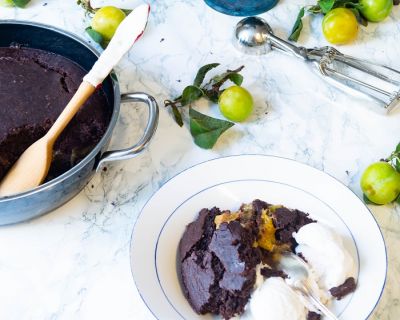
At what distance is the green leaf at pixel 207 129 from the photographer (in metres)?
1.33

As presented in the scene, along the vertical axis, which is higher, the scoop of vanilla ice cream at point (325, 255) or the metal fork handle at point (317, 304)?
the scoop of vanilla ice cream at point (325, 255)

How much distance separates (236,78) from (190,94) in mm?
132

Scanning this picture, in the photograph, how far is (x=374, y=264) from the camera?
3.47 ft

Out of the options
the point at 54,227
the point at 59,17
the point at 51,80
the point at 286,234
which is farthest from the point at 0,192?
the point at 59,17

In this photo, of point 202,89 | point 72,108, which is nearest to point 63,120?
point 72,108

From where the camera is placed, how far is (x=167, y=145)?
53.7 inches

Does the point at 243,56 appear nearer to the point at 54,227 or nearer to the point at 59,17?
the point at 59,17

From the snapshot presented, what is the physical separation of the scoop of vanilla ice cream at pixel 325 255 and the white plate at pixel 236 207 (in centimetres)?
4

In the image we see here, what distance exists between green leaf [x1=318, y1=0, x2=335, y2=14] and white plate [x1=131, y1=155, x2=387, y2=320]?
60 centimetres

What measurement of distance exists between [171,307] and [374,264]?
392 mm

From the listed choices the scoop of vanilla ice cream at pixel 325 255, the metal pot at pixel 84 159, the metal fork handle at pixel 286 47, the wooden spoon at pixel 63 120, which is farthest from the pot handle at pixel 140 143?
the metal fork handle at pixel 286 47

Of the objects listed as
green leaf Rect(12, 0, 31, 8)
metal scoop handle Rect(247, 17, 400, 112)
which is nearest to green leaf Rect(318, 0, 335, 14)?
metal scoop handle Rect(247, 17, 400, 112)

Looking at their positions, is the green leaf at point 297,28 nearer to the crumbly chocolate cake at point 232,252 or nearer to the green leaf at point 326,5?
the green leaf at point 326,5

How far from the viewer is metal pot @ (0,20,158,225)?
108 centimetres
